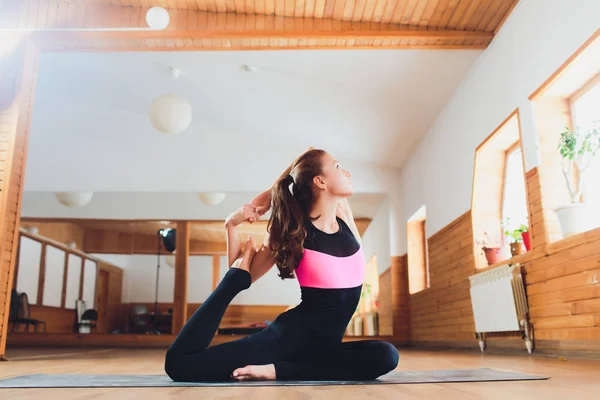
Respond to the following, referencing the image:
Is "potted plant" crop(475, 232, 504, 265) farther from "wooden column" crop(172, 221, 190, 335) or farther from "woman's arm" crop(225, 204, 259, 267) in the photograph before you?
"wooden column" crop(172, 221, 190, 335)

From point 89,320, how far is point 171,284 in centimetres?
134

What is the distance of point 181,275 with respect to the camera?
9023 mm

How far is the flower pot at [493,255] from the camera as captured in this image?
488cm

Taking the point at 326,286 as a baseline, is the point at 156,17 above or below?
above

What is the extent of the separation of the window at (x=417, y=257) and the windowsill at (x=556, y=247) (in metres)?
2.92

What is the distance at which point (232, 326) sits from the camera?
890 centimetres

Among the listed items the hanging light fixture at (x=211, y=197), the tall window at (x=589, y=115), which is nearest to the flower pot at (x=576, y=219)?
the tall window at (x=589, y=115)

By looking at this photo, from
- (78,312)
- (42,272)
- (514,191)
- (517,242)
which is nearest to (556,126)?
(517,242)

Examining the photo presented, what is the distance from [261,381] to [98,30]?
4.13 m

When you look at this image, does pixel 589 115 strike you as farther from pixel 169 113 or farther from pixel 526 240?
pixel 169 113

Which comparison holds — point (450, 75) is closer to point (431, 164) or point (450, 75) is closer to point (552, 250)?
point (431, 164)

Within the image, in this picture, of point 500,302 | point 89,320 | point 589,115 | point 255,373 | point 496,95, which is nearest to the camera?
point 255,373

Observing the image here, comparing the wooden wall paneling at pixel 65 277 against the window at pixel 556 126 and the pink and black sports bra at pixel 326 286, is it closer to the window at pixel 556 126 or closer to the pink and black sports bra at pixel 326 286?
the window at pixel 556 126

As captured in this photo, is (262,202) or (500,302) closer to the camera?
(262,202)
